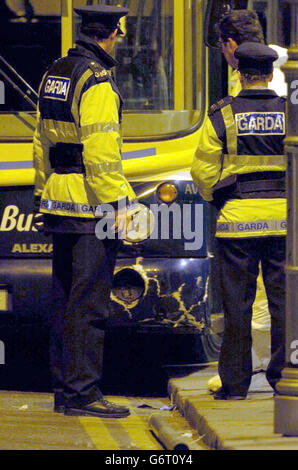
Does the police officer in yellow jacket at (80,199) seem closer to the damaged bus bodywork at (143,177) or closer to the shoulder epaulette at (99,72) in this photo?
the shoulder epaulette at (99,72)

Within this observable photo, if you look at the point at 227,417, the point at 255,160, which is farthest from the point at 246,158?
the point at 227,417

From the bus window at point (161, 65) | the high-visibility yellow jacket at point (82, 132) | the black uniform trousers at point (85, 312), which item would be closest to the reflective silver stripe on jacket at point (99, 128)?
the high-visibility yellow jacket at point (82, 132)

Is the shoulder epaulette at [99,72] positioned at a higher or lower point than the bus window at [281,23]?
lower

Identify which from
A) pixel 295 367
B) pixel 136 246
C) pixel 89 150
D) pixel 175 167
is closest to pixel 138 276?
pixel 136 246

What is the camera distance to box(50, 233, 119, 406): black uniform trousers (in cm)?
694

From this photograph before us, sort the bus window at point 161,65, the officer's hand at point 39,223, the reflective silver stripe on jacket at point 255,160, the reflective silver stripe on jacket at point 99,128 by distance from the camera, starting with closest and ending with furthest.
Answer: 1. the reflective silver stripe on jacket at point 99,128
2. the reflective silver stripe on jacket at point 255,160
3. the officer's hand at point 39,223
4. the bus window at point 161,65

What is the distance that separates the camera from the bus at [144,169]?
302 inches

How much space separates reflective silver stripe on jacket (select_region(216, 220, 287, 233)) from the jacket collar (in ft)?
3.16

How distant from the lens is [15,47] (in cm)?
786

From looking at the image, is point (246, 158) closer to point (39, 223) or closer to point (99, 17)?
point (99, 17)

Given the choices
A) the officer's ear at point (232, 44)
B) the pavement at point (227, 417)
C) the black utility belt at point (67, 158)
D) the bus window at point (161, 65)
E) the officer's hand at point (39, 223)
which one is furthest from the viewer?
the bus window at point (161, 65)

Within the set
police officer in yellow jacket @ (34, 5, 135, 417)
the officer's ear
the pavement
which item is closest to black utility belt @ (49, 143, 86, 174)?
police officer in yellow jacket @ (34, 5, 135, 417)

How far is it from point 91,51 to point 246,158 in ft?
3.04

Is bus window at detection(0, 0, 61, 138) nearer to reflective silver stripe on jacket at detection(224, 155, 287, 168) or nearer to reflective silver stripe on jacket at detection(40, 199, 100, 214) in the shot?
reflective silver stripe on jacket at detection(40, 199, 100, 214)
